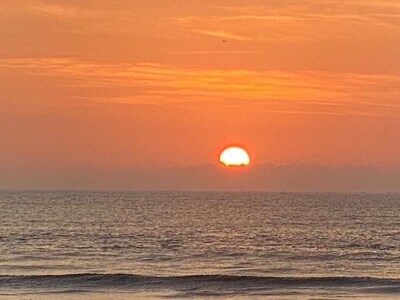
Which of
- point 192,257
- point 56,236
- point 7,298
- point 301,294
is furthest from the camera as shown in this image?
point 56,236

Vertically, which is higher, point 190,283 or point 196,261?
point 196,261

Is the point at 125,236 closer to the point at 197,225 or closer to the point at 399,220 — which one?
the point at 197,225

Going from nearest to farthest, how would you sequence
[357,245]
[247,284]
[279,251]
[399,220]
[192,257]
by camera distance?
[247,284] < [192,257] < [279,251] < [357,245] < [399,220]

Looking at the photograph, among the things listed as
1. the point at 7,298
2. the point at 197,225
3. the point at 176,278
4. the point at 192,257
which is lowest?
the point at 7,298

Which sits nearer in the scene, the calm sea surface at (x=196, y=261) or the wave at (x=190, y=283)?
the calm sea surface at (x=196, y=261)

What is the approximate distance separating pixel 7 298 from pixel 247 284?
1293 cm

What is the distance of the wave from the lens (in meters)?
45.8

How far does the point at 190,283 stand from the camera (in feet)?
156

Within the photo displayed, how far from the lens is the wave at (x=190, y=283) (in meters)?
45.8

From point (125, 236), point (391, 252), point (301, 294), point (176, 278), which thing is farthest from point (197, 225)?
point (301, 294)

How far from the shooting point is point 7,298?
40.7 m

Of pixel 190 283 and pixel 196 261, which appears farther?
pixel 196 261

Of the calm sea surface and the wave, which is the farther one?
the wave

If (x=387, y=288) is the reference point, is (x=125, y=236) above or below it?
above
